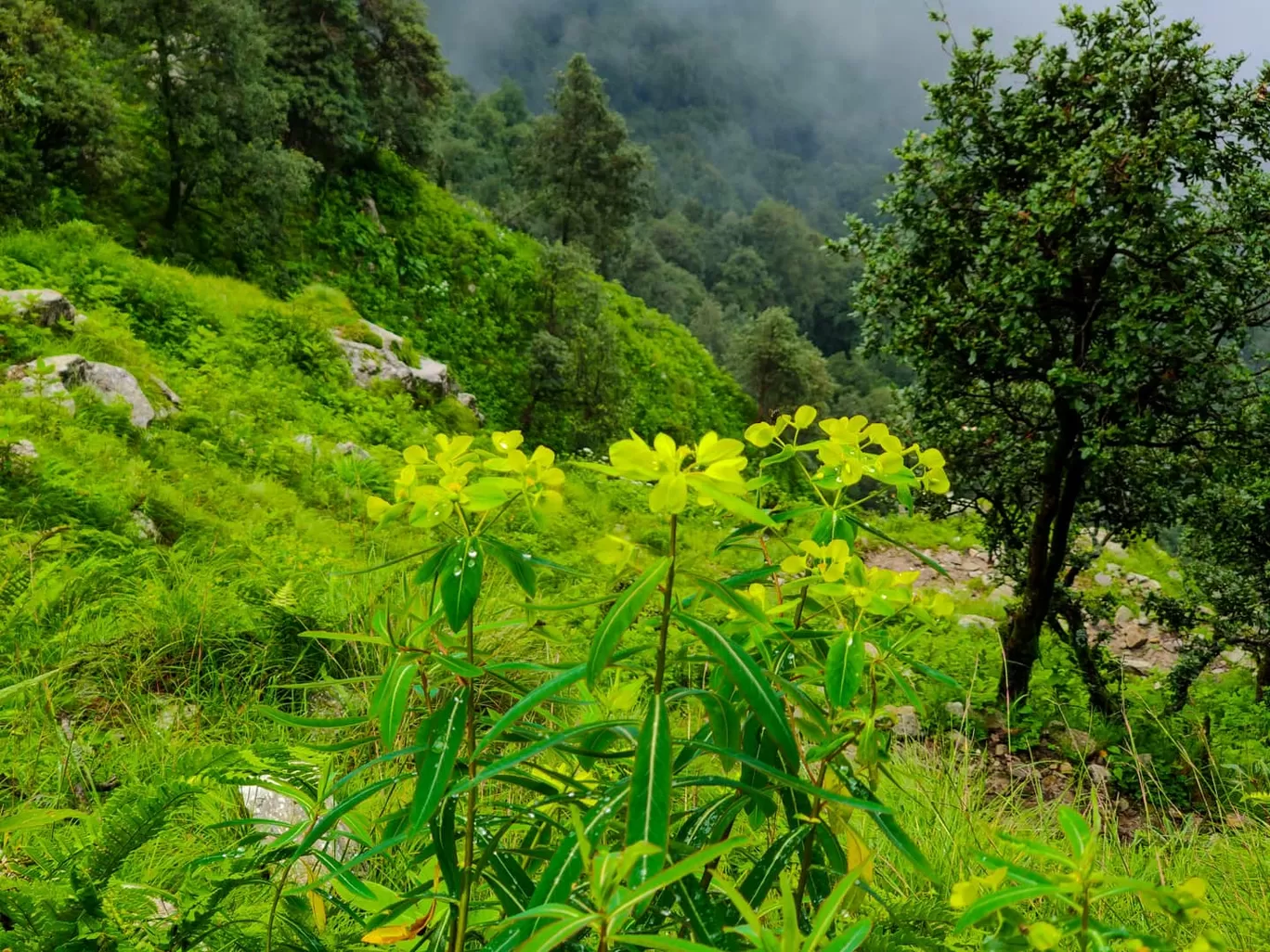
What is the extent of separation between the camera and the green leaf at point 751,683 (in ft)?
2.41

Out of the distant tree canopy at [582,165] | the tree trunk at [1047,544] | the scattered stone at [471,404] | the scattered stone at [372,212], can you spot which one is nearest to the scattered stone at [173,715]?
the tree trunk at [1047,544]

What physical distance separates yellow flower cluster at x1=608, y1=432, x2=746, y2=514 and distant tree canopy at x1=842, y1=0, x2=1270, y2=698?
404cm

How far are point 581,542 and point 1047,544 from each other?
12.7ft

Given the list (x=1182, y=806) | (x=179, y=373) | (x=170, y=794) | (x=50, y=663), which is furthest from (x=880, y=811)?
(x=179, y=373)

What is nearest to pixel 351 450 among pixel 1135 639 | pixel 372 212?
pixel 372 212

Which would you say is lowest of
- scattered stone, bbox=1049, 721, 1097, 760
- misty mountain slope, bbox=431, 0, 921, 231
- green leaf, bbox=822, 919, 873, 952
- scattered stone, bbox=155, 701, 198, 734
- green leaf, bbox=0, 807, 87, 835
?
scattered stone, bbox=155, 701, 198, 734

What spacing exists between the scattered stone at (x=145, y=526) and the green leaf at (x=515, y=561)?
149 inches

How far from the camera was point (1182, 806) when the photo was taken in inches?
171

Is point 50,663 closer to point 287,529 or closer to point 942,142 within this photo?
point 287,529

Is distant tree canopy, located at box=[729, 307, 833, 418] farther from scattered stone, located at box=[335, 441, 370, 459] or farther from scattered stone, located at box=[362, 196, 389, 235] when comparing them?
scattered stone, located at box=[335, 441, 370, 459]

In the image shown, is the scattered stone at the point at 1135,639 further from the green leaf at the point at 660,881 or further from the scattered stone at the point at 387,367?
the green leaf at the point at 660,881

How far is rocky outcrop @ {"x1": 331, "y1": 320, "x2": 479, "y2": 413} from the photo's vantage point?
8852mm

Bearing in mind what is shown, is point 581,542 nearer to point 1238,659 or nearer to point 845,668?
point 845,668

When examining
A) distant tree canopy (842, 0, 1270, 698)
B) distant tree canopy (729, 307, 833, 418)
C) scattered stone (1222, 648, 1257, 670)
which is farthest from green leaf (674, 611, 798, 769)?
distant tree canopy (729, 307, 833, 418)
